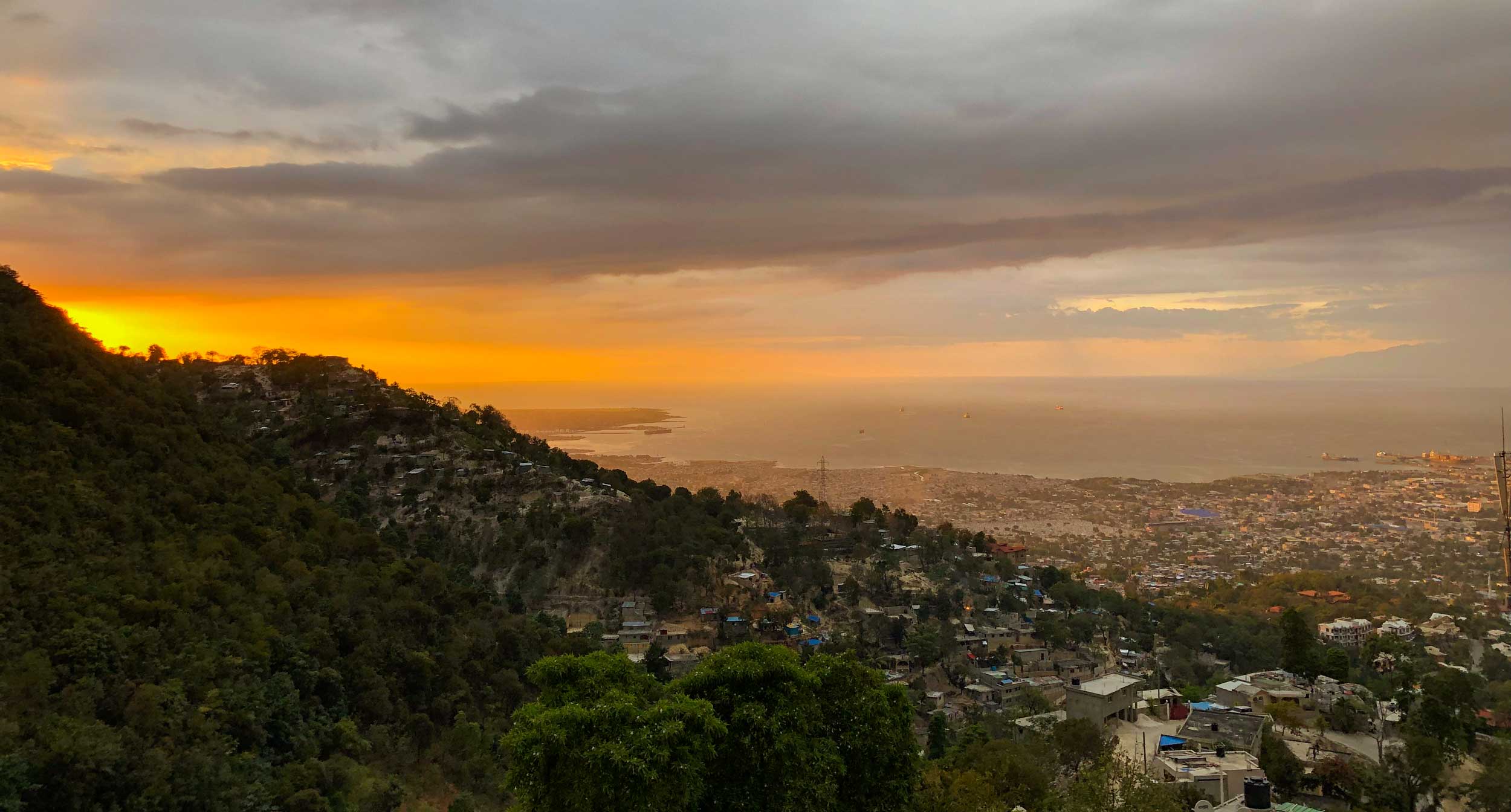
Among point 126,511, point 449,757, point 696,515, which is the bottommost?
point 449,757

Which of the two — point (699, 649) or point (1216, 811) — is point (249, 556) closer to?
point (699, 649)

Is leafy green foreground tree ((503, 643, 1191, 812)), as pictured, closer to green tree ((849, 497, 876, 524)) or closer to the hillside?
the hillside

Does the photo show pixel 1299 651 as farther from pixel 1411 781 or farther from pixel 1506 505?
pixel 1506 505

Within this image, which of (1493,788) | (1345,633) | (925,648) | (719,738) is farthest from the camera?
(1345,633)

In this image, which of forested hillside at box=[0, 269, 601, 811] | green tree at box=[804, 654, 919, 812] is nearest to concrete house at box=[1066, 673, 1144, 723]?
green tree at box=[804, 654, 919, 812]

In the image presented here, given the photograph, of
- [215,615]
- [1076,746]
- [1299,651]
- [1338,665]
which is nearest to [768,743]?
[1076,746]

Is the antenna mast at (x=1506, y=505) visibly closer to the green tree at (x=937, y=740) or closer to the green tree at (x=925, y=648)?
the green tree at (x=925, y=648)

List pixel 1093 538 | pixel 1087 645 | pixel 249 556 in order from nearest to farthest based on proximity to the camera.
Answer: pixel 249 556 → pixel 1087 645 → pixel 1093 538

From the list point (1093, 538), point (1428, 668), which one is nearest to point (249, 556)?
point (1428, 668)

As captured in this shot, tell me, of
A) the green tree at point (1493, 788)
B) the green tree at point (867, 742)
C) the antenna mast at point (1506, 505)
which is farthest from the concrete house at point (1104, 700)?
the antenna mast at point (1506, 505)
